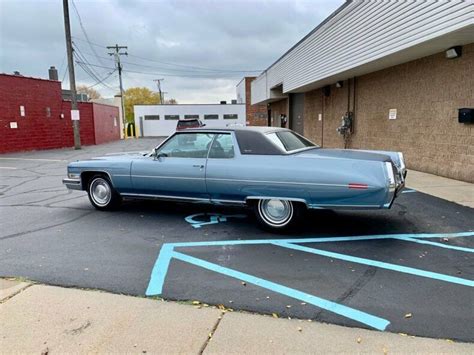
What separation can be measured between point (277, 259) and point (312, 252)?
1.56 feet

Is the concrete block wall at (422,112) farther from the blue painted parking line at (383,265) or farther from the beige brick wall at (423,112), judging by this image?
the blue painted parking line at (383,265)

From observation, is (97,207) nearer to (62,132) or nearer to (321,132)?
(321,132)

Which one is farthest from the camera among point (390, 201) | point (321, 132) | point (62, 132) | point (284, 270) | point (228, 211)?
point (62, 132)

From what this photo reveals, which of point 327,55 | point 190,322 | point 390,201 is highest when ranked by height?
point 327,55

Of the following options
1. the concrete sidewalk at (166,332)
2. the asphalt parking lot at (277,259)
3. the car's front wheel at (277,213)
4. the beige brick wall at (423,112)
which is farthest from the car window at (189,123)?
the concrete sidewalk at (166,332)

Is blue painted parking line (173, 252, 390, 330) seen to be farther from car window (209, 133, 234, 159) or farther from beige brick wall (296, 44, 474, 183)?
beige brick wall (296, 44, 474, 183)

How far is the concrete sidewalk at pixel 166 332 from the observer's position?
2.60 m

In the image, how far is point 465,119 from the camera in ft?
26.6

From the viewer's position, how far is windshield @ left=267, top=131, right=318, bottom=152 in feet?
17.5

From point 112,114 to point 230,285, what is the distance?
3550 centimetres

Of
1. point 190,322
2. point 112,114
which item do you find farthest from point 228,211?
point 112,114

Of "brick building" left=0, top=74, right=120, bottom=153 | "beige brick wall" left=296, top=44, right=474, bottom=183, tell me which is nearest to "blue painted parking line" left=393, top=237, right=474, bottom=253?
"beige brick wall" left=296, top=44, right=474, bottom=183

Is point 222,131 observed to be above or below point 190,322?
above

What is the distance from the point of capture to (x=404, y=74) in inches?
414
